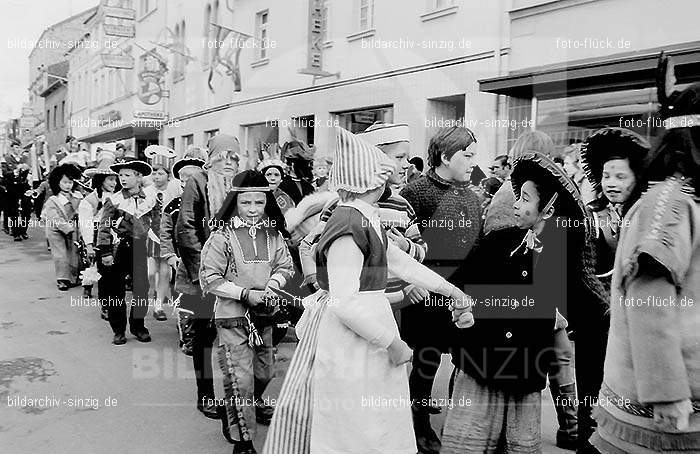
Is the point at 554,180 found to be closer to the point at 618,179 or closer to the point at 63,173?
the point at 618,179

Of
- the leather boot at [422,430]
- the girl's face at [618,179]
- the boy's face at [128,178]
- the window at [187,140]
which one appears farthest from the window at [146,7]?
the girl's face at [618,179]

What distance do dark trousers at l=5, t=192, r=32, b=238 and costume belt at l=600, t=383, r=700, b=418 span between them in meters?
18.7

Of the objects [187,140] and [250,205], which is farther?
[187,140]

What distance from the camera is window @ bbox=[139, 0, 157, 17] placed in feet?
93.6

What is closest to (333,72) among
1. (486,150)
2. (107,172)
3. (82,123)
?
(486,150)

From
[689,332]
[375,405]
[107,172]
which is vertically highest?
[107,172]

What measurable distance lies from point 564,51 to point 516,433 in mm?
8683

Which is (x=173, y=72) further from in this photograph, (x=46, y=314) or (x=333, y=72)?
(x=46, y=314)

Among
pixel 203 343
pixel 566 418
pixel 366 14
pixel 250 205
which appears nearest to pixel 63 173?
pixel 366 14

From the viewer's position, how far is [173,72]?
26297 millimetres

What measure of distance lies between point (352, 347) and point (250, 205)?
169cm

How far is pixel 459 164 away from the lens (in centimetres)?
429

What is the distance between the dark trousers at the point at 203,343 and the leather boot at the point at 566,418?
Result: 2.40 metres

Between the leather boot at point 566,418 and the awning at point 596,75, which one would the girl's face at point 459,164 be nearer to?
the leather boot at point 566,418
